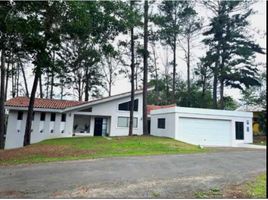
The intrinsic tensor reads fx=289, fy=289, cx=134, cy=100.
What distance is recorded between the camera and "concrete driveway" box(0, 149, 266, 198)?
275 inches

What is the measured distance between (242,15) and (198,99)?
11.6 meters

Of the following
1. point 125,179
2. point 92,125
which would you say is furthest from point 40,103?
Result: point 125,179

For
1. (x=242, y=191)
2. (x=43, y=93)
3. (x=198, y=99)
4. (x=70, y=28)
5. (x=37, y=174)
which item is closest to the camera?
(x=242, y=191)

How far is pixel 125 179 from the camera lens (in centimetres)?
870

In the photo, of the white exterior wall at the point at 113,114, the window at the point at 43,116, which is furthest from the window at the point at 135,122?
the window at the point at 43,116

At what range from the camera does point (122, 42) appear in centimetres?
2664

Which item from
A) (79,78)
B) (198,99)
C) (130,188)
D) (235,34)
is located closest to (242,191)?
(130,188)

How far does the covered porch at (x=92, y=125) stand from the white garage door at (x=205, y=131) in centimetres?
889

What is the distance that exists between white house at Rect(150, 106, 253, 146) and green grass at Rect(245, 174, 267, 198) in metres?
14.9

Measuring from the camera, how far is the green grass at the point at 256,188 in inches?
269

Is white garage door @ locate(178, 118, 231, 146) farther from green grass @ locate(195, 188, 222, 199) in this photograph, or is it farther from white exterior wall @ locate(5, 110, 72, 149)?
green grass @ locate(195, 188, 222, 199)

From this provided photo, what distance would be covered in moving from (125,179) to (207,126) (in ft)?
57.0

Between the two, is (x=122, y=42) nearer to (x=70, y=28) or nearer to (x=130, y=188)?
(x=70, y=28)

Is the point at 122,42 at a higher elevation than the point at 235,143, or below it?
higher
